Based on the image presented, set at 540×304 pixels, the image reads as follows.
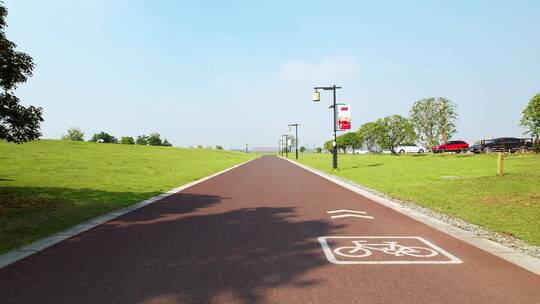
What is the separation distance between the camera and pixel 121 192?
12.5 metres

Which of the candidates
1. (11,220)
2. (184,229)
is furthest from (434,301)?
(11,220)

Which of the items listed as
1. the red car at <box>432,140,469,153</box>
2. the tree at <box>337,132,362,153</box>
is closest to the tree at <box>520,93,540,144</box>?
the red car at <box>432,140,469,153</box>

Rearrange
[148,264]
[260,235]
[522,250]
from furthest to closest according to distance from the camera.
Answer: [260,235] < [522,250] < [148,264]

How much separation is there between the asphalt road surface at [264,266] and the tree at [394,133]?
299 feet

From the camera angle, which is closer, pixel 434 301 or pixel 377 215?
pixel 434 301

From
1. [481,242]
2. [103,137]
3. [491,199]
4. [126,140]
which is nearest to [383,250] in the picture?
[481,242]

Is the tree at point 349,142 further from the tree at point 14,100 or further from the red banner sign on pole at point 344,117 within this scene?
the tree at point 14,100

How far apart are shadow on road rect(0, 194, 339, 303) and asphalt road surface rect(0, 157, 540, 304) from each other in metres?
0.01

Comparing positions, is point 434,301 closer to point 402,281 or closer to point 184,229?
point 402,281

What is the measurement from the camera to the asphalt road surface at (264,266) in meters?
3.71

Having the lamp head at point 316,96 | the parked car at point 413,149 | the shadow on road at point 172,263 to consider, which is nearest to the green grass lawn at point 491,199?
the shadow on road at point 172,263

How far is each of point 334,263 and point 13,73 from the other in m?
9.12

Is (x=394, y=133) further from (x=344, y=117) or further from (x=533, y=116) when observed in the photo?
(x=344, y=117)

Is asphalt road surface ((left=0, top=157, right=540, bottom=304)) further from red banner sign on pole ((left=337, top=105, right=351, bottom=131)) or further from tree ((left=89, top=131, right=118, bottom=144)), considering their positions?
tree ((left=89, top=131, right=118, bottom=144))
